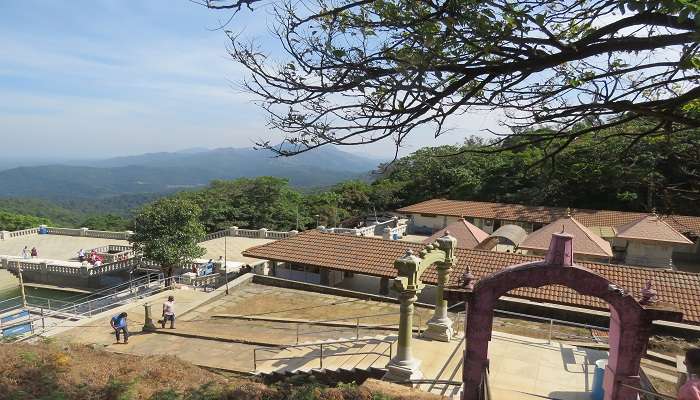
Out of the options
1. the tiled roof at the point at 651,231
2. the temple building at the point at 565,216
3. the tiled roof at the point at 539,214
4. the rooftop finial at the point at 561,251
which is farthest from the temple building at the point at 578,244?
the rooftop finial at the point at 561,251

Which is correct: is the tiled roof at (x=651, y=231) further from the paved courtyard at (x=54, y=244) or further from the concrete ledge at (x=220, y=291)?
the paved courtyard at (x=54, y=244)

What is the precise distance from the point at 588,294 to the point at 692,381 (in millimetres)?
2234

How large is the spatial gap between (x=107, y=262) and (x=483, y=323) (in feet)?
103

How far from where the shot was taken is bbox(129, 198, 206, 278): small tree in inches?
1013

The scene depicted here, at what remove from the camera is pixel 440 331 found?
38.9 feet

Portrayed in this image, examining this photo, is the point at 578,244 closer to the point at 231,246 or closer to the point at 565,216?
the point at 565,216

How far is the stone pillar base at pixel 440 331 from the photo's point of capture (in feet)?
38.8

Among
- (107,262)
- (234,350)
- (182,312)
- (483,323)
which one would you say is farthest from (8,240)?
(483,323)

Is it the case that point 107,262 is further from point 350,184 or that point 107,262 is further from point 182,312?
point 350,184

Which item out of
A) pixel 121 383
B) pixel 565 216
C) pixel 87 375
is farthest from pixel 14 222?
pixel 565 216

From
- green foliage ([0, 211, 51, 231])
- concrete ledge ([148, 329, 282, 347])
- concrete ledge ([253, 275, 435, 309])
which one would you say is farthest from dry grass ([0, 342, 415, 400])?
green foliage ([0, 211, 51, 231])

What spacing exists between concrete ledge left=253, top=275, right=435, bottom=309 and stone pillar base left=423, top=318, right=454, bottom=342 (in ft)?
14.8

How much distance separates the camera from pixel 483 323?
7.46 metres

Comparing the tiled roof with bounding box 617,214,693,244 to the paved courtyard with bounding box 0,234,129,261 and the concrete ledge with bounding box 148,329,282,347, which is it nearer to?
the concrete ledge with bounding box 148,329,282,347
